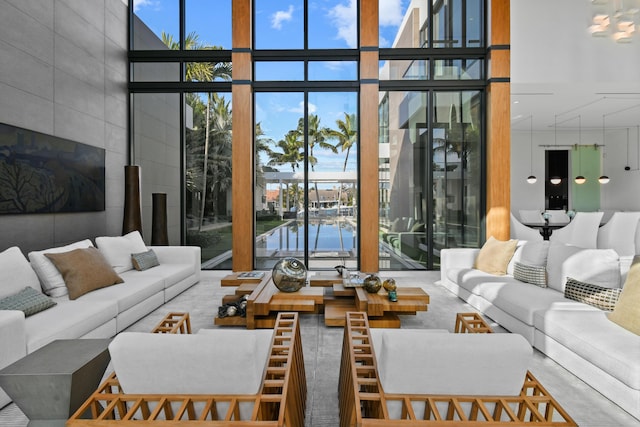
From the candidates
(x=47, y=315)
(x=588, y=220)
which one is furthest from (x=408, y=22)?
(x=47, y=315)

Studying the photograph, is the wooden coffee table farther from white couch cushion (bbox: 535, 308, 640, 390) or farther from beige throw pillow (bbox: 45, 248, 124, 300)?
beige throw pillow (bbox: 45, 248, 124, 300)

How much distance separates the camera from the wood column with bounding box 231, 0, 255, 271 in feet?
19.3

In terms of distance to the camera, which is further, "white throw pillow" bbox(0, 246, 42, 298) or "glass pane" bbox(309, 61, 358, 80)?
"glass pane" bbox(309, 61, 358, 80)

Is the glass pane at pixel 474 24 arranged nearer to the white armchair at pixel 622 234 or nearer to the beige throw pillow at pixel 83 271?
the white armchair at pixel 622 234

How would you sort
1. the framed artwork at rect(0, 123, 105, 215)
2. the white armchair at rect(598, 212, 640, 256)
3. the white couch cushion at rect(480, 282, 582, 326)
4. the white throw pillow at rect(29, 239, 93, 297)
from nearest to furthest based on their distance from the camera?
the white couch cushion at rect(480, 282, 582, 326) < the white throw pillow at rect(29, 239, 93, 297) < the framed artwork at rect(0, 123, 105, 215) < the white armchair at rect(598, 212, 640, 256)

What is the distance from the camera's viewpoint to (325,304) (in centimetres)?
384

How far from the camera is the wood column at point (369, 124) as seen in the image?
5863mm

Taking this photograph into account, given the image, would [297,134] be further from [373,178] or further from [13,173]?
[13,173]

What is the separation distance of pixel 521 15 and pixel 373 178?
3550 millimetres

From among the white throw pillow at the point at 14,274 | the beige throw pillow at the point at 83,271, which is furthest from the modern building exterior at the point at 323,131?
the white throw pillow at the point at 14,274

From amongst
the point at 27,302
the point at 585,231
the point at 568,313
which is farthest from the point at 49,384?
the point at 585,231

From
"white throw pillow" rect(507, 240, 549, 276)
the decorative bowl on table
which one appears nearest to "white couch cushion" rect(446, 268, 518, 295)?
"white throw pillow" rect(507, 240, 549, 276)

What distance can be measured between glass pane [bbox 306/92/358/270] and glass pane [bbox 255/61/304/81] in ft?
1.45

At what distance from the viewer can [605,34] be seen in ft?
16.8
